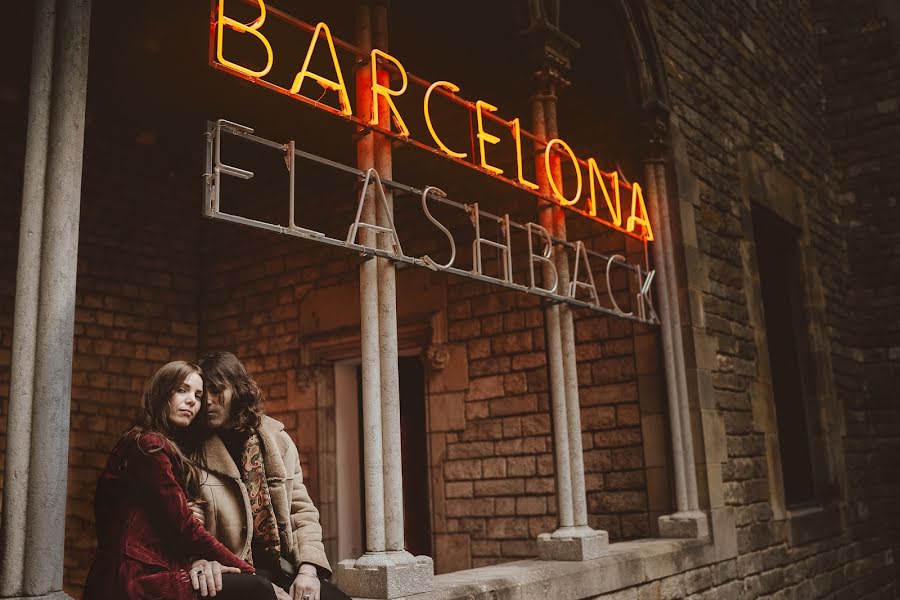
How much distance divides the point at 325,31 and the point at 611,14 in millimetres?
2598

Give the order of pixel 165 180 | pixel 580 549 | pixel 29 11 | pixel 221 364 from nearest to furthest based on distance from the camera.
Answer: pixel 221 364 → pixel 580 549 → pixel 29 11 → pixel 165 180

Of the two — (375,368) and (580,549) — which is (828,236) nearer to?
(580,549)

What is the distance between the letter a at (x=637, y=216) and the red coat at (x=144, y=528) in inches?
141

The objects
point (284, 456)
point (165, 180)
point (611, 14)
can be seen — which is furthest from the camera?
point (165, 180)

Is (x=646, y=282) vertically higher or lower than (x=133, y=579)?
higher

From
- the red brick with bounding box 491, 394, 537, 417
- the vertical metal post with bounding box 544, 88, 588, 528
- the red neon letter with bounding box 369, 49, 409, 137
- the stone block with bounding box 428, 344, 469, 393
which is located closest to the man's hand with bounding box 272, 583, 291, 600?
the red neon letter with bounding box 369, 49, 409, 137

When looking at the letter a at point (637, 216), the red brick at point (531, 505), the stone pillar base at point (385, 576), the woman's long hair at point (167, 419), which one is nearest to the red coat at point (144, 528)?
the woman's long hair at point (167, 419)

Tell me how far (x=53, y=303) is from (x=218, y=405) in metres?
0.53

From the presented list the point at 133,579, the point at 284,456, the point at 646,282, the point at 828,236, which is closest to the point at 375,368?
the point at 284,456

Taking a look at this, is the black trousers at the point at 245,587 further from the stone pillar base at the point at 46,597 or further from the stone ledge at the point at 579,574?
the stone ledge at the point at 579,574

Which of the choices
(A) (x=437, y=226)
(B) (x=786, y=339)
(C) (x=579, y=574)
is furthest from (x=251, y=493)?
(B) (x=786, y=339)

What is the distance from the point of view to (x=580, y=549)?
399 cm

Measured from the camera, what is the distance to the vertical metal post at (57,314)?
2107 mm

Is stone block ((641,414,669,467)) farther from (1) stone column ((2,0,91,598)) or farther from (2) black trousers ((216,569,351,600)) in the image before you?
(1) stone column ((2,0,91,598))
